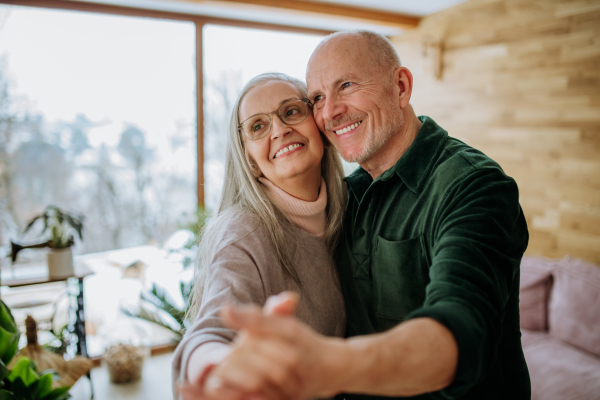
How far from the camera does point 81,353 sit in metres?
3.42

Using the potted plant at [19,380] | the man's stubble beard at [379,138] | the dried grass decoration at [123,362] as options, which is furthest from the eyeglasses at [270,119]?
the dried grass decoration at [123,362]

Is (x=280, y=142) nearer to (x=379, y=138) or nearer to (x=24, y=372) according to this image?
(x=379, y=138)

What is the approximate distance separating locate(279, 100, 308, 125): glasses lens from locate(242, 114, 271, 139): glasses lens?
0.19ft

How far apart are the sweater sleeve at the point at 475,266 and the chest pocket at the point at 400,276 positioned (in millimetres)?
104

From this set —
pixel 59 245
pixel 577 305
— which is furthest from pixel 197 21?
pixel 577 305

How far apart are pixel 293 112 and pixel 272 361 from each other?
1.12 meters

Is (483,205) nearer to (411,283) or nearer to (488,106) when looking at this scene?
(411,283)

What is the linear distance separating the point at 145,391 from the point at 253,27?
3610 mm

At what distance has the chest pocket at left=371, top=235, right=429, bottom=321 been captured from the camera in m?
1.23

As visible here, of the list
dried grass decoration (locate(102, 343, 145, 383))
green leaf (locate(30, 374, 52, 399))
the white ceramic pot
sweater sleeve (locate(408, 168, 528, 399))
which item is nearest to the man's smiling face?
sweater sleeve (locate(408, 168, 528, 399))

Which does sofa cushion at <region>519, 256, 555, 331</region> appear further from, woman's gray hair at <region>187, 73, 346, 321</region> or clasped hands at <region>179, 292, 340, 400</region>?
clasped hands at <region>179, 292, 340, 400</region>

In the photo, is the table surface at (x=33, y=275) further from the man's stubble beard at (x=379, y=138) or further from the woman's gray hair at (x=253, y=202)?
the man's stubble beard at (x=379, y=138)

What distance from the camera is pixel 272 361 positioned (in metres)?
0.55

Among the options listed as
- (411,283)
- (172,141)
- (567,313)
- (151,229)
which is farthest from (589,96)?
(151,229)
